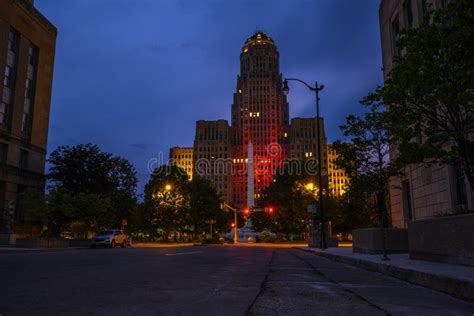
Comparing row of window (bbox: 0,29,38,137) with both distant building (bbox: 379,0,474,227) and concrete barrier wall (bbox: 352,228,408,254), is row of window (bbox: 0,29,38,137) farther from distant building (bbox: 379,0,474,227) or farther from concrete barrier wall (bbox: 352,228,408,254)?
concrete barrier wall (bbox: 352,228,408,254)

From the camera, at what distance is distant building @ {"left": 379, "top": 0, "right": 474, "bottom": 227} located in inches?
923

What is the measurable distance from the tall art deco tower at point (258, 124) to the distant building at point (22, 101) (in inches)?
4893

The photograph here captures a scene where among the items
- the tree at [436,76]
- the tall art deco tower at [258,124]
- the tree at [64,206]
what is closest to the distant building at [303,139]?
the tall art deco tower at [258,124]

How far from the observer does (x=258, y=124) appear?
181m

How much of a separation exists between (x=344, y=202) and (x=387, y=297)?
63.5m

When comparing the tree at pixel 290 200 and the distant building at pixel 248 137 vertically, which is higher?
the distant building at pixel 248 137

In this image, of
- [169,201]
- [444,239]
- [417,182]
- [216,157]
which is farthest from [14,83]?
[216,157]

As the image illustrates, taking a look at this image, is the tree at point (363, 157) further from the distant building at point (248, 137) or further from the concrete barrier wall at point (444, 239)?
the distant building at point (248, 137)

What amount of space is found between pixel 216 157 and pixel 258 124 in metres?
22.7

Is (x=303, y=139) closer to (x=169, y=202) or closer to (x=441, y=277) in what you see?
(x=169, y=202)

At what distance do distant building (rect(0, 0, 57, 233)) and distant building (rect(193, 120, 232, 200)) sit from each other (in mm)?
122370

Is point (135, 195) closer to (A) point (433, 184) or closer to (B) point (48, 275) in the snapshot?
(A) point (433, 184)

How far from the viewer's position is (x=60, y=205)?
41.8m

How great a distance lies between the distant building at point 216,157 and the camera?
586ft
